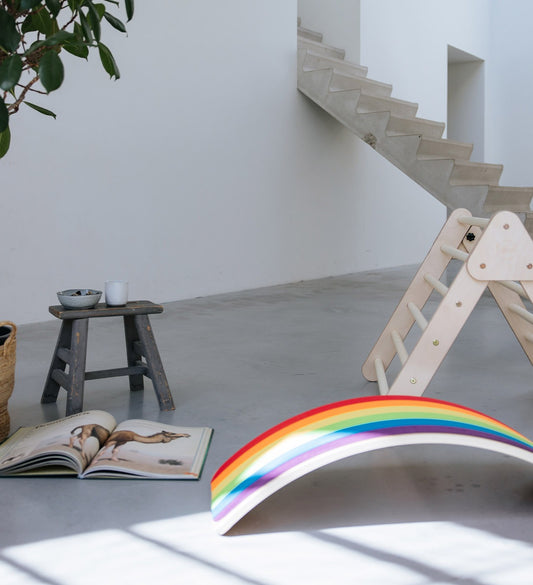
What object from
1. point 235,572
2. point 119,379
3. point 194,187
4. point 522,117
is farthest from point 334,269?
point 235,572

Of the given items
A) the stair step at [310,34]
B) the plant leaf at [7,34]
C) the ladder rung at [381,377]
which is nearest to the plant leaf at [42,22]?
the plant leaf at [7,34]

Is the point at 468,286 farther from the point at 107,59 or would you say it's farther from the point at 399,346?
the point at 107,59

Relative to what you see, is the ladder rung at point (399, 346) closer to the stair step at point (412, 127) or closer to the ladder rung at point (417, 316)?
the ladder rung at point (417, 316)

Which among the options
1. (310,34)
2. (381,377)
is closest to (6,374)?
(381,377)

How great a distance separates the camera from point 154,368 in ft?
7.60

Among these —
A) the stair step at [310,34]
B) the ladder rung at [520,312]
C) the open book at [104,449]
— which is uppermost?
the stair step at [310,34]

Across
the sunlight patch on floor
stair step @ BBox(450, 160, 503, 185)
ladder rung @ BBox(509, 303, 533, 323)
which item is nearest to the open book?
the sunlight patch on floor

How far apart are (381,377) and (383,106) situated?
12.8ft

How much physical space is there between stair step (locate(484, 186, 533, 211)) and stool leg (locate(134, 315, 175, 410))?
3.34 metres

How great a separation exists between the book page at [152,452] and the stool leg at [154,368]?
241 mm

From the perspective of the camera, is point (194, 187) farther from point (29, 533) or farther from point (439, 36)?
point (439, 36)

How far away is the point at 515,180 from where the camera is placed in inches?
372

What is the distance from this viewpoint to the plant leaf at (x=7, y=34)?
1.53 m

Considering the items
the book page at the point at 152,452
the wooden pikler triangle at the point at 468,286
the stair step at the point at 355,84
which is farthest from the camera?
the stair step at the point at 355,84
